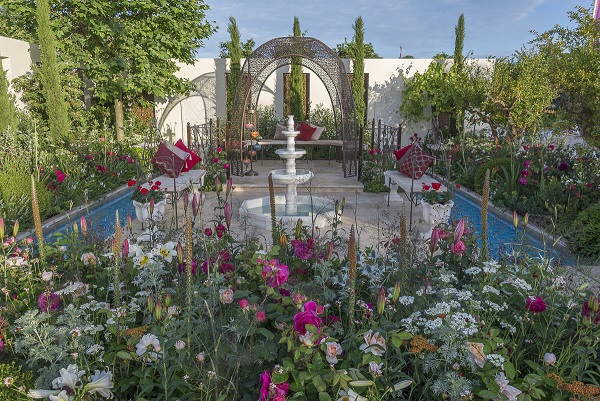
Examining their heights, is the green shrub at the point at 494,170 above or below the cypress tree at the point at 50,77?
below

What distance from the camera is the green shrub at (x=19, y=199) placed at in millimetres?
5109

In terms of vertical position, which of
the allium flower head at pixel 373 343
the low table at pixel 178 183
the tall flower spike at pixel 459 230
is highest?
the tall flower spike at pixel 459 230

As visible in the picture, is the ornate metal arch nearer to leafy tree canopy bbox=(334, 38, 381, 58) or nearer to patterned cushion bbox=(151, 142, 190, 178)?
patterned cushion bbox=(151, 142, 190, 178)

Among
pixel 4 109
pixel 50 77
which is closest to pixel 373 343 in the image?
pixel 4 109

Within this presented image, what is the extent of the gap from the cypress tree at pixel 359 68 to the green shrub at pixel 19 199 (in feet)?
26.3

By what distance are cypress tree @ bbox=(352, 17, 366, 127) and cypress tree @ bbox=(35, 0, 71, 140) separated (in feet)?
22.4

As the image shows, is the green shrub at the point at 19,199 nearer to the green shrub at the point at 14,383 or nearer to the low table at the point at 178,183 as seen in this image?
the low table at the point at 178,183

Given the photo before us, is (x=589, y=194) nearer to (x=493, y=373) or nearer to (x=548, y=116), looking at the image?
(x=493, y=373)

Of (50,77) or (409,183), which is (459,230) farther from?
(50,77)

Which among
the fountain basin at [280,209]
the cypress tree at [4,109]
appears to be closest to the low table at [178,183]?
the fountain basin at [280,209]

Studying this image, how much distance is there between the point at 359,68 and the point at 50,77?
23.7ft

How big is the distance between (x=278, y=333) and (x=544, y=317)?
3.43ft

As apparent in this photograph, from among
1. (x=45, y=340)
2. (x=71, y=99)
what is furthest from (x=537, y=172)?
(x=71, y=99)

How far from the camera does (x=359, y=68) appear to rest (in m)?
12.1
